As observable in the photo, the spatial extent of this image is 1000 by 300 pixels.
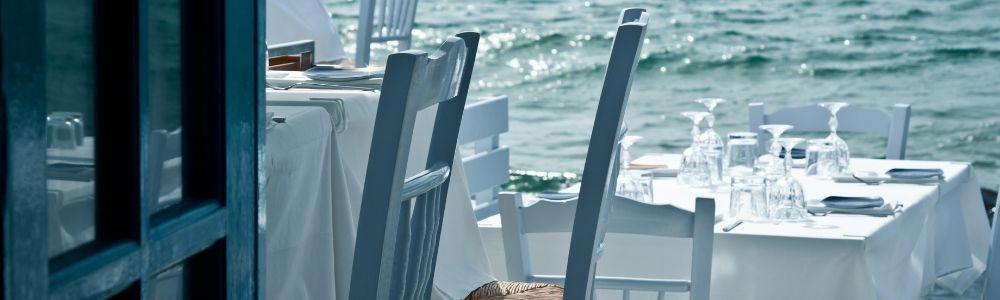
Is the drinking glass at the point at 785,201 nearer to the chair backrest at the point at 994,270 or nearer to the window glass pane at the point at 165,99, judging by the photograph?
the chair backrest at the point at 994,270

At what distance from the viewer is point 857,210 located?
2328 millimetres

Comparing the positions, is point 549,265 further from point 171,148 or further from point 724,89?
point 724,89

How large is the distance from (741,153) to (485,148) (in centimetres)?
83

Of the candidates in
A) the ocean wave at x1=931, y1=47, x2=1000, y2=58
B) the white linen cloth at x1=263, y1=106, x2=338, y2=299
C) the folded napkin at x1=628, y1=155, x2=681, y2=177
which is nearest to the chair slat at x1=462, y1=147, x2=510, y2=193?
the folded napkin at x1=628, y1=155, x2=681, y2=177

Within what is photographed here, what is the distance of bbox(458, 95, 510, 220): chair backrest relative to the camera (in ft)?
10.6

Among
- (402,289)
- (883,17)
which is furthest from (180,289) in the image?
(883,17)

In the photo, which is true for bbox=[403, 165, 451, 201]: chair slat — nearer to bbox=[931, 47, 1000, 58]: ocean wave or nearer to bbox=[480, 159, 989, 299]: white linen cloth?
bbox=[480, 159, 989, 299]: white linen cloth

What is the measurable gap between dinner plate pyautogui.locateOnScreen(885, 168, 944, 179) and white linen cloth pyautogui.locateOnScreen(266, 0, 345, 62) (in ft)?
6.20

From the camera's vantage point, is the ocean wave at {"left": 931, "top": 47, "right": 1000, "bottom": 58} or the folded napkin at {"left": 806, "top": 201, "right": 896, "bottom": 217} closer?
the folded napkin at {"left": 806, "top": 201, "right": 896, "bottom": 217}

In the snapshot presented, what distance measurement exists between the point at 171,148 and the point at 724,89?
38.2ft

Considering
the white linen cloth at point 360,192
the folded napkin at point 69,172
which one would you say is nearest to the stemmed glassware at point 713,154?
the white linen cloth at point 360,192

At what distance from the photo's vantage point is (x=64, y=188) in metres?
0.62

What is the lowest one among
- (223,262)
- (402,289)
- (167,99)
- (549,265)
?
(549,265)

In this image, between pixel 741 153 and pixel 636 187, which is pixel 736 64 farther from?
pixel 636 187
